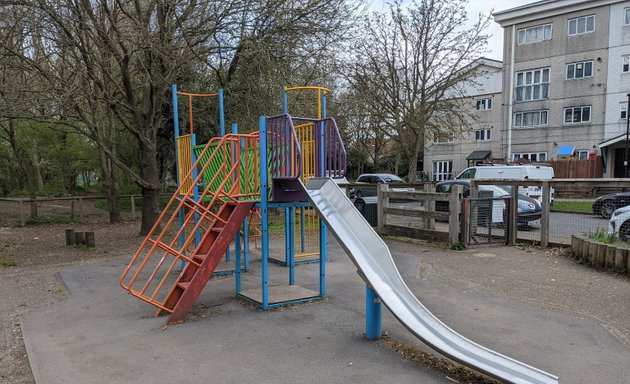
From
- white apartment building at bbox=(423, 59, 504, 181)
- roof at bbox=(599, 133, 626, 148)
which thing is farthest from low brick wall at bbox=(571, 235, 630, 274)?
white apartment building at bbox=(423, 59, 504, 181)

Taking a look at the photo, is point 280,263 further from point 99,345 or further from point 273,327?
point 99,345

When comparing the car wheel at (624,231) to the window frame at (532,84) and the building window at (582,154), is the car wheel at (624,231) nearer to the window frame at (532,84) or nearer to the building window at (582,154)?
the building window at (582,154)

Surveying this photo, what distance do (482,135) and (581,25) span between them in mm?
11178

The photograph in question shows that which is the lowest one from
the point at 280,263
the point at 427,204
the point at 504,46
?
the point at 280,263

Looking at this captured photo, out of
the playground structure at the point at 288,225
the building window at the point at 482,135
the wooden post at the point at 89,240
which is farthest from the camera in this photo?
the building window at the point at 482,135

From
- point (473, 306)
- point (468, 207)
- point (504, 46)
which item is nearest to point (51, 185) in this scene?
point (468, 207)

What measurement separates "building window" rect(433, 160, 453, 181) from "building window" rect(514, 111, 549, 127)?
835 centimetres

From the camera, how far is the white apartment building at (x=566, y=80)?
1108 inches

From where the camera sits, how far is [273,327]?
516 centimetres

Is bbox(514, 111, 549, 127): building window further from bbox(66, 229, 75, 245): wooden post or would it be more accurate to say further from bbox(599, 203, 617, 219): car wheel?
bbox(66, 229, 75, 245): wooden post

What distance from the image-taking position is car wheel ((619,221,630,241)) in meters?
7.98

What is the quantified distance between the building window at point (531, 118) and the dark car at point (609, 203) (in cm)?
2535

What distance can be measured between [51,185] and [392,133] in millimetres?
21865

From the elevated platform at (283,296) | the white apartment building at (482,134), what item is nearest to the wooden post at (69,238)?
the elevated platform at (283,296)
